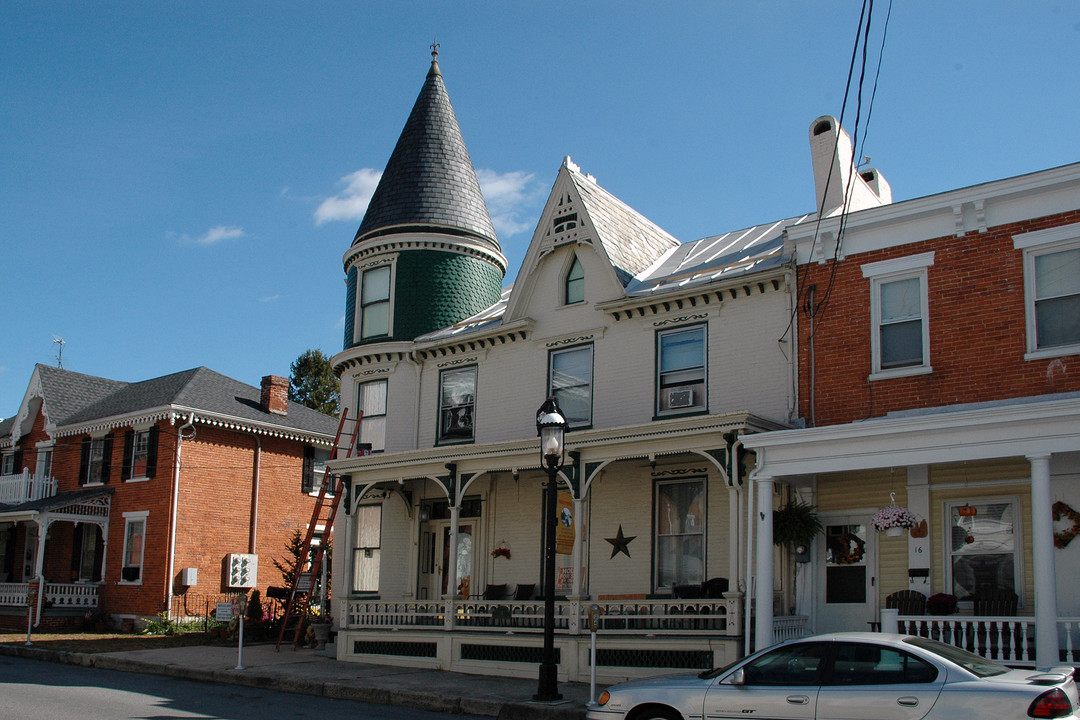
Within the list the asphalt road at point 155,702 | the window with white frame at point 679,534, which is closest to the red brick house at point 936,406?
the window with white frame at point 679,534

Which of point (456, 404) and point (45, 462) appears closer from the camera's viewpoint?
point (456, 404)

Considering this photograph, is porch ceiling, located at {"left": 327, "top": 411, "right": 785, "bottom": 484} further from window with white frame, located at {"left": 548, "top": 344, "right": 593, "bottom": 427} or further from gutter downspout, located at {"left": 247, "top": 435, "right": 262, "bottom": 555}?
gutter downspout, located at {"left": 247, "top": 435, "right": 262, "bottom": 555}

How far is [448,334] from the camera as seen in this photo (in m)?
22.7

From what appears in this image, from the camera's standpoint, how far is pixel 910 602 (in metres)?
14.7

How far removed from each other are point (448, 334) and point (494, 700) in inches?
398

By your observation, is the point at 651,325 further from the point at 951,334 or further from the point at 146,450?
the point at 146,450

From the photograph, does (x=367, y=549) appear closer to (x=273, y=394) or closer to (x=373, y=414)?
(x=373, y=414)

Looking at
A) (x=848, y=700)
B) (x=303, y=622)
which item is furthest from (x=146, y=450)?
(x=848, y=700)

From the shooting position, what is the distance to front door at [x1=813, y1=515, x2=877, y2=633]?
15.7 meters

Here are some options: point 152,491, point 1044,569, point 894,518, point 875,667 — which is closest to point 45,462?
point 152,491

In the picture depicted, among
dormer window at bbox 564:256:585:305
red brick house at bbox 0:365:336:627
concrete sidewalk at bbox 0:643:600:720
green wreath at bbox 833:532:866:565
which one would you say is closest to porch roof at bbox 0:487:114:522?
red brick house at bbox 0:365:336:627

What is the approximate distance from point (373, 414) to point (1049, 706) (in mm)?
17508

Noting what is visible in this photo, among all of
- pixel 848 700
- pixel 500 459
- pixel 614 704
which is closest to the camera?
pixel 848 700

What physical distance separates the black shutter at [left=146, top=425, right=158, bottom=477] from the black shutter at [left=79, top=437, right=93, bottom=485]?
3.74 m
